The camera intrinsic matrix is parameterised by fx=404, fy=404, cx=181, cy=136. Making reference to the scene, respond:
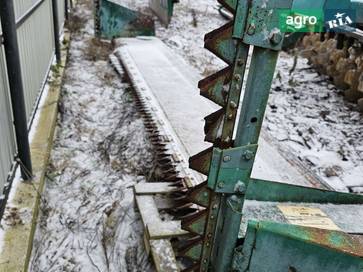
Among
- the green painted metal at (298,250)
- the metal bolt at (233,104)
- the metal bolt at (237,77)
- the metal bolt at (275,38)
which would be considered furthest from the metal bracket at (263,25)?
the green painted metal at (298,250)

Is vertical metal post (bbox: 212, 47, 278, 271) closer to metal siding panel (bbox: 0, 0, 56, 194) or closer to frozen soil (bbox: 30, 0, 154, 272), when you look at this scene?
frozen soil (bbox: 30, 0, 154, 272)

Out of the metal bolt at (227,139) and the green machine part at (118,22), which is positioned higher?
the metal bolt at (227,139)

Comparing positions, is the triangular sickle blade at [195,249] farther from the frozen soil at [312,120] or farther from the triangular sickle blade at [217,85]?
the frozen soil at [312,120]

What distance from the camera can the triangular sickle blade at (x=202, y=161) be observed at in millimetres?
1698

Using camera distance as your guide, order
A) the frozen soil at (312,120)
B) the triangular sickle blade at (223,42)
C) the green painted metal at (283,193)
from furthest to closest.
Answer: the frozen soil at (312,120) < the green painted metal at (283,193) < the triangular sickle blade at (223,42)

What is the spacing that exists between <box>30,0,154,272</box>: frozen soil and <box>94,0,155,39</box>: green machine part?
201 cm

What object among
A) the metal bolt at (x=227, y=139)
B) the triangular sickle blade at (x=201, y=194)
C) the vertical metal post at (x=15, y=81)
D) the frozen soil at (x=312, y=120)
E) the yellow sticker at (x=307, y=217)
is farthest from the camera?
the frozen soil at (x=312, y=120)

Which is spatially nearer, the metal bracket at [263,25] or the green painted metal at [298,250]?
the metal bracket at [263,25]

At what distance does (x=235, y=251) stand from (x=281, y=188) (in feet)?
1.78

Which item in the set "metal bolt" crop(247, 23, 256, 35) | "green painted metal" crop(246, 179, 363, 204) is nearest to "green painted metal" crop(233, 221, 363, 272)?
"green painted metal" crop(246, 179, 363, 204)

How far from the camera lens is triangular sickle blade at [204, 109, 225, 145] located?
5.42 ft

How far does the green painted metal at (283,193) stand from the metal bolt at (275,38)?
905 millimetres

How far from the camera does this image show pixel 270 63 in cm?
149

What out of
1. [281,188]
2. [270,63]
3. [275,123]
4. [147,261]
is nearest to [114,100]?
[275,123]
